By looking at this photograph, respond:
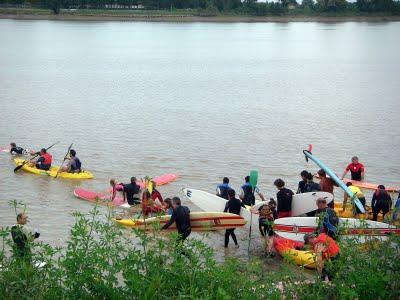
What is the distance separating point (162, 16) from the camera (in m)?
135

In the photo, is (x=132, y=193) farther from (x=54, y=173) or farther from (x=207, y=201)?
(x=54, y=173)

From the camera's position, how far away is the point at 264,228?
1377 centimetres

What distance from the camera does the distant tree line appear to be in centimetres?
13125

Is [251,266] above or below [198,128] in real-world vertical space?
above

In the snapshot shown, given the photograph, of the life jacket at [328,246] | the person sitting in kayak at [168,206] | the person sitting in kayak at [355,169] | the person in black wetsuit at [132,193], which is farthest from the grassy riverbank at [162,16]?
the life jacket at [328,246]

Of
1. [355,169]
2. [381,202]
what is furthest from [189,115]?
[381,202]

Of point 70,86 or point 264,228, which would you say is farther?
point 70,86

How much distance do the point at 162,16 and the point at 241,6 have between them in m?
17.3

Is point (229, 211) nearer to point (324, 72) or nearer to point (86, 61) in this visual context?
point (324, 72)

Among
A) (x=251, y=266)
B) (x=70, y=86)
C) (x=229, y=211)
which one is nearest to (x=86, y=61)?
(x=70, y=86)

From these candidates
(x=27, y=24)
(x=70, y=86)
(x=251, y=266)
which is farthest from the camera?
(x=27, y=24)

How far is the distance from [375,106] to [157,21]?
10573 cm

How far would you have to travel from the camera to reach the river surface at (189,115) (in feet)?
70.7

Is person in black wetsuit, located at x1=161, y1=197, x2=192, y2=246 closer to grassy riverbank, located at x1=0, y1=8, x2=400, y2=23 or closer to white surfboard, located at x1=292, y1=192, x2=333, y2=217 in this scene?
white surfboard, located at x1=292, y1=192, x2=333, y2=217
